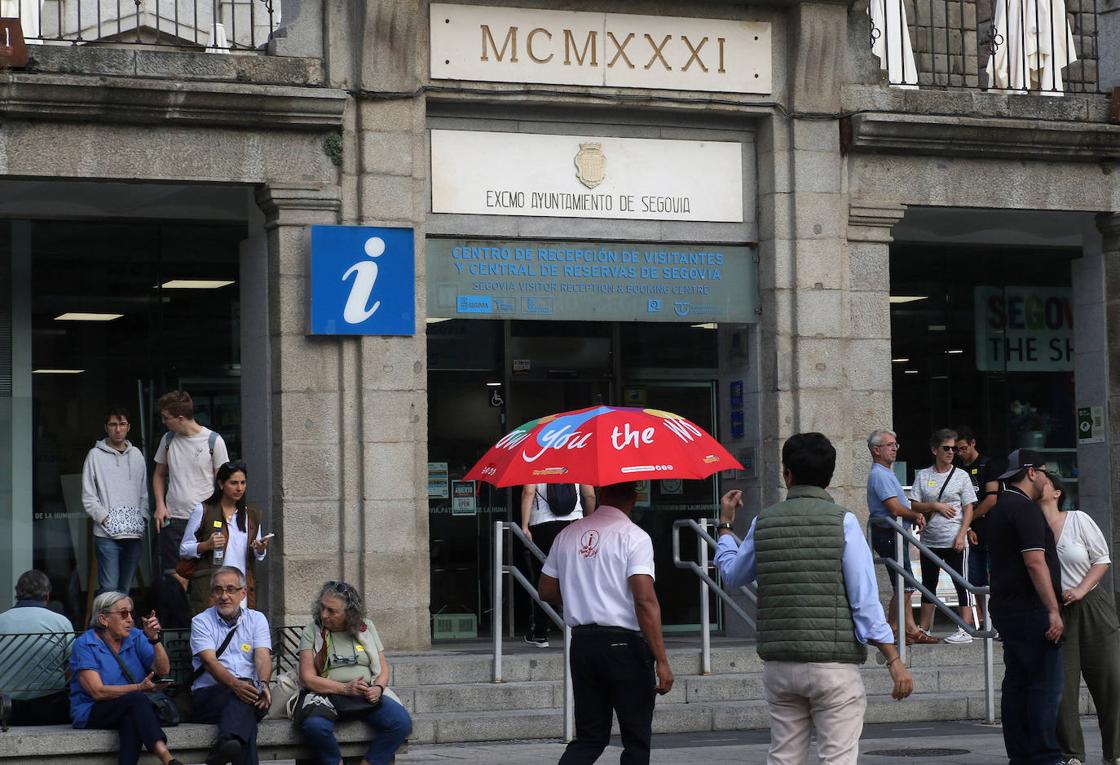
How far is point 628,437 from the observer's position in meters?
8.74

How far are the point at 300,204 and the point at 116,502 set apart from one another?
2.59 m

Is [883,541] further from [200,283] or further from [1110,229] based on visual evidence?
[200,283]

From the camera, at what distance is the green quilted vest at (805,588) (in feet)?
24.3

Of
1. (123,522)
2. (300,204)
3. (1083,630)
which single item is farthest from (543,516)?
(1083,630)

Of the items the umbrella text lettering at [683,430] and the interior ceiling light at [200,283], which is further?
the interior ceiling light at [200,283]

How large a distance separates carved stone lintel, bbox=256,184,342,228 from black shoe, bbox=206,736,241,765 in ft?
18.3

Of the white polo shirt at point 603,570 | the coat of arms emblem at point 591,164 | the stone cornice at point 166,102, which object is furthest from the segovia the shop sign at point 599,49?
the white polo shirt at point 603,570

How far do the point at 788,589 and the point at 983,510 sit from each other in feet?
27.2

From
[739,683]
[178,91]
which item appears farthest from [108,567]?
[739,683]

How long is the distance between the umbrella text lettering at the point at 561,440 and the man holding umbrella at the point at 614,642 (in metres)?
0.59

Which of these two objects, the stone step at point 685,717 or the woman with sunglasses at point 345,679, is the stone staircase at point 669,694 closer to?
the stone step at point 685,717

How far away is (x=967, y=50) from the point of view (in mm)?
17578

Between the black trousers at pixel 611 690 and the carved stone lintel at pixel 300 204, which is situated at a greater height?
the carved stone lintel at pixel 300 204

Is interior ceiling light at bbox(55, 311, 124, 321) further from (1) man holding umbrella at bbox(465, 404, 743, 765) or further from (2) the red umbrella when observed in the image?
(1) man holding umbrella at bbox(465, 404, 743, 765)
